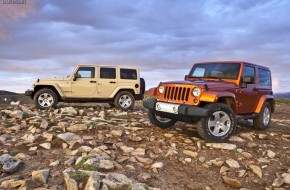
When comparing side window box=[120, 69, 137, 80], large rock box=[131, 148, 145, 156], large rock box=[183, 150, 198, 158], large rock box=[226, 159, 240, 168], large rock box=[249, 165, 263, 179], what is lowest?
large rock box=[249, 165, 263, 179]

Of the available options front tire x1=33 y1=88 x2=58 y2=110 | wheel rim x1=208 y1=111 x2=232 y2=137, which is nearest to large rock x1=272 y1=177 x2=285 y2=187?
wheel rim x1=208 y1=111 x2=232 y2=137

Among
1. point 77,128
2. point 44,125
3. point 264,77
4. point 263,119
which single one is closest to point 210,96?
point 77,128

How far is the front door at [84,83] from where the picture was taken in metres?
13.8

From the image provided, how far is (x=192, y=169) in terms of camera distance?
20.3 feet

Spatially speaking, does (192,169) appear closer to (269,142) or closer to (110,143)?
(110,143)

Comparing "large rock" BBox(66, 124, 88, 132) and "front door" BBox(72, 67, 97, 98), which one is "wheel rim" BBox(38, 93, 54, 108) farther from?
"large rock" BBox(66, 124, 88, 132)

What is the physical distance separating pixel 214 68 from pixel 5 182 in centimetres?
636

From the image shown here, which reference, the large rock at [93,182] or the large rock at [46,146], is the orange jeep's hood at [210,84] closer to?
the large rock at [46,146]

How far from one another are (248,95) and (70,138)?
510 cm

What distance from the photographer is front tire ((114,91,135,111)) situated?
46.4ft

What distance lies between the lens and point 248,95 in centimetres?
903

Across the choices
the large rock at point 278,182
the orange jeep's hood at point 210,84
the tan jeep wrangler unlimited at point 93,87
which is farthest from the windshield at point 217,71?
the tan jeep wrangler unlimited at point 93,87

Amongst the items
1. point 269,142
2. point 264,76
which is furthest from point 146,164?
point 264,76

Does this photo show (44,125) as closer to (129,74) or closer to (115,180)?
(115,180)
